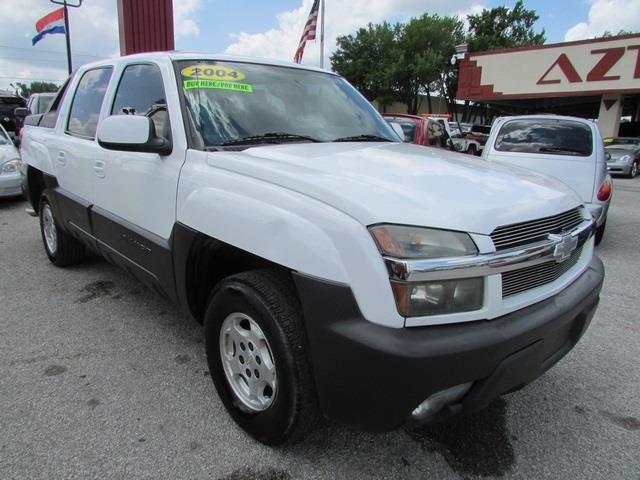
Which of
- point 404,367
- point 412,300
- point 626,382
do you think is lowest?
point 626,382

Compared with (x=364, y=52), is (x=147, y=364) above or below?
below

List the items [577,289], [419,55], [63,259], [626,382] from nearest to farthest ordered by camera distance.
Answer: [577,289] < [626,382] < [63,259] < [419,55]

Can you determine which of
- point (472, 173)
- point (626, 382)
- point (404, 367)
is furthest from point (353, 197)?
point (626, 382)

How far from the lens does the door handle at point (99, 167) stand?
10.0 feet

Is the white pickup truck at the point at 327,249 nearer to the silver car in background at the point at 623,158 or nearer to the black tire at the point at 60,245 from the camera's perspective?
the black tire at the point at 60,245

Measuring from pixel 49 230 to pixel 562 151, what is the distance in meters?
6.04

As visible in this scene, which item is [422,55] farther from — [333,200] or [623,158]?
[333,200]

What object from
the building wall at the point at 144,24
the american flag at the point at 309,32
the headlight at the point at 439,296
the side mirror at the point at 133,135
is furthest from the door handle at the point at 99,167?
the american flag at the point at 309,32

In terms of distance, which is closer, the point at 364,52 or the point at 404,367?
the point at 404,367

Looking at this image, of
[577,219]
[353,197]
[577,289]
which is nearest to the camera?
[353,197]

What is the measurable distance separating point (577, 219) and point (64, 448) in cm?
261

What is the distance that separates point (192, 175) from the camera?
2.27 m

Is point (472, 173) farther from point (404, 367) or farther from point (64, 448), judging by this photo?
point (64, 448)

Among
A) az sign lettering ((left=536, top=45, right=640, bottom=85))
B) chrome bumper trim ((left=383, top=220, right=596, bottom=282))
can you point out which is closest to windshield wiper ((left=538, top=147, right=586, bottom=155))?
chrome bumper trim ((left=383, top=220, right=596, bottom=282))
